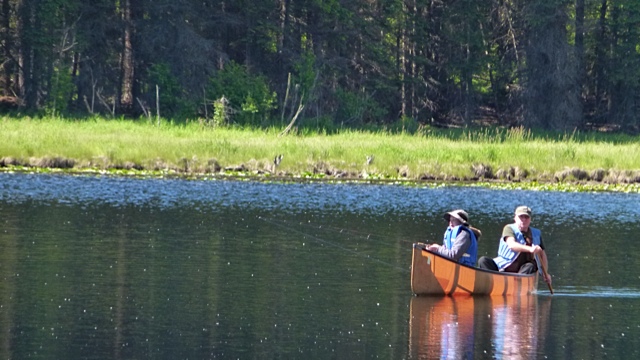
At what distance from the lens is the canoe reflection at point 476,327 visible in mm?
13406

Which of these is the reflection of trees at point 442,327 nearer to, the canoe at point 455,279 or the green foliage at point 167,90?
the canoe at point 455,279

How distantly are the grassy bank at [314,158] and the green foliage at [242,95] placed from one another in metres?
9.00

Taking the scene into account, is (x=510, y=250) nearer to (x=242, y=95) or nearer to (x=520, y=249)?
(x=520, y=249)

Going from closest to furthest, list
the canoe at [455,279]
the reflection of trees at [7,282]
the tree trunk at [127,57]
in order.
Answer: the reflection of trees at [7,282], the canoe at [455,279], the tree trunk at [127,57]

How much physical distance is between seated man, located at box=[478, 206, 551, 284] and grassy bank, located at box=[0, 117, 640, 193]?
56.0 ft

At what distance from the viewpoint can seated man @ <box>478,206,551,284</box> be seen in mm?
17125

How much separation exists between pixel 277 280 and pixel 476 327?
11.7 ft

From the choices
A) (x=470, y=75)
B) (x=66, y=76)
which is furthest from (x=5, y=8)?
(x=470, y=75)

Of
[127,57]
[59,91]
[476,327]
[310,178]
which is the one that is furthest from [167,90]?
[476,327]

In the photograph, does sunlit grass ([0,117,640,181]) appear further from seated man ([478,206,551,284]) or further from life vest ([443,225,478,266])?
life vest ([443,225,478,266])

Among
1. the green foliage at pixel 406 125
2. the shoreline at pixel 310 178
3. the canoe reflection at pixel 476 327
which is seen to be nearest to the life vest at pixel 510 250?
the canoe reflection at pixel 476 327

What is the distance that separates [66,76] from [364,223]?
82.9 feet

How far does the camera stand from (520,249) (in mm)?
17188

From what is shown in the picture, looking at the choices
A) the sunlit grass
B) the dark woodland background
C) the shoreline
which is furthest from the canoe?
the dark woodland background
